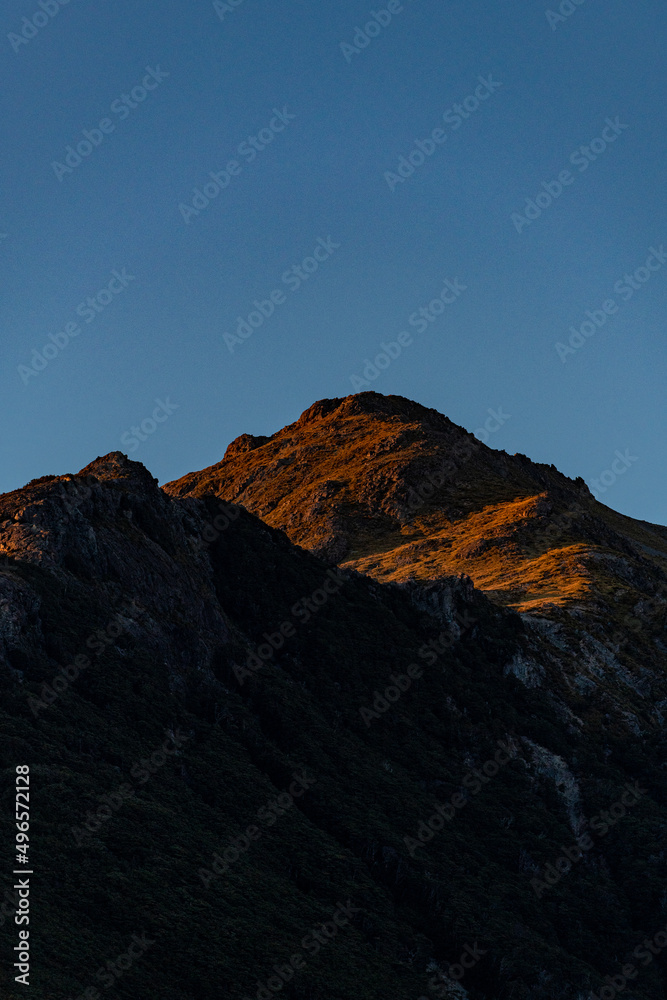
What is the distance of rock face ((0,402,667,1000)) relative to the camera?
59.9m

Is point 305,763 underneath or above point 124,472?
underneath

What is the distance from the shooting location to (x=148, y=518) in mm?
96250

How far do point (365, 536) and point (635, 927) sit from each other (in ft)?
288

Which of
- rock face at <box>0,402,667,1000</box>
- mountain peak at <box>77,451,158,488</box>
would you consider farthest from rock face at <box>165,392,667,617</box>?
mountain peak at <box>77,451,158,488</box>

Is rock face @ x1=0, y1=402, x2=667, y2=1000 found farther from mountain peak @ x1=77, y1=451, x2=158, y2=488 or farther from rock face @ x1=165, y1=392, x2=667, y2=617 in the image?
rock face @ x1=165, y1=392, x2=667, y2=617

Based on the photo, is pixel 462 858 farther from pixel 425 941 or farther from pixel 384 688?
pixel 384 688

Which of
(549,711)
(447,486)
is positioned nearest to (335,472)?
(447,486)

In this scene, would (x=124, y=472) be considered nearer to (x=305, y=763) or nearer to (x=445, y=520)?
(x=305, y=763)

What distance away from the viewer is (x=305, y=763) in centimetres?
8188

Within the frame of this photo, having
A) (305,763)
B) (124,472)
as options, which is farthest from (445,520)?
(305,763)

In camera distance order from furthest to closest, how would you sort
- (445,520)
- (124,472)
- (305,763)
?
(445,520) < (124,472) < (305,763)

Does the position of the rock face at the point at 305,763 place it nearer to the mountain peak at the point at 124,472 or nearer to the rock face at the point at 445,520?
the mountain peak at the point at 124,472

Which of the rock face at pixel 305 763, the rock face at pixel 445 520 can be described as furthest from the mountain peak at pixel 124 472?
the rock face at pixel 445 520

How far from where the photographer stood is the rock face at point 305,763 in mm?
59875
